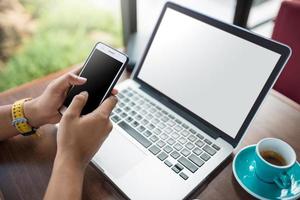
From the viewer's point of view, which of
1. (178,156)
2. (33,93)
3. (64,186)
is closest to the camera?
(64,186)

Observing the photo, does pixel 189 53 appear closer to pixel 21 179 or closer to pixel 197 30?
pixel 197 30

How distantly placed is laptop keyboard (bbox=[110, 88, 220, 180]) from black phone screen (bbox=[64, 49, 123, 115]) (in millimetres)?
95

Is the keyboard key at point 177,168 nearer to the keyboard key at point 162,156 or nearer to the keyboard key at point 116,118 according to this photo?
the keyboard key at point 162,156

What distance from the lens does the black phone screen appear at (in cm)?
59

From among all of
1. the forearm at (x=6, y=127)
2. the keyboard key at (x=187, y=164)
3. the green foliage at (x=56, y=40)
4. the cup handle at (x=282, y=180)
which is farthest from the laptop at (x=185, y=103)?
the green foliage at (x=56, y=40)

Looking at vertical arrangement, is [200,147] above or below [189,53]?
below

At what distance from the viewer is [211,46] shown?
0.64m

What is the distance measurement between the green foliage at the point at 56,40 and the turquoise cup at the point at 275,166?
1.22m

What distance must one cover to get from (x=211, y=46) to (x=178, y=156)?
0.85 ft

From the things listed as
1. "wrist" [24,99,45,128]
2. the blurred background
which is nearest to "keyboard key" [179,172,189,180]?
"wrist" [24,99,45,128]

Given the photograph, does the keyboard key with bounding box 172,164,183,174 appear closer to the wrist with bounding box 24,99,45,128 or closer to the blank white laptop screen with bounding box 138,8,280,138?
the blank white laptop screen with bounding box 138,8,280,138

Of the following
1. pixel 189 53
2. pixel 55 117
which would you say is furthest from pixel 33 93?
pixel 189 53

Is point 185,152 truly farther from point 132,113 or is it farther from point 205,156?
point 132,113

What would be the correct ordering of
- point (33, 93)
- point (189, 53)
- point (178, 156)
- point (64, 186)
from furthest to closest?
point (33, 93)
point (189, 53)
point (178, 156)
point (64, 186)
